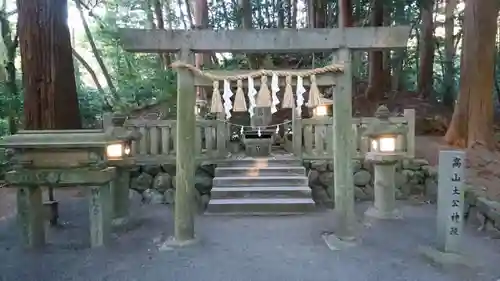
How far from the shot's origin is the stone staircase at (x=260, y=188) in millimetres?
7652

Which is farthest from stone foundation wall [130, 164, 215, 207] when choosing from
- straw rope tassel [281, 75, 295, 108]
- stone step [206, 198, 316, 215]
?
straw rope tassel [281, 75, 295, 108]

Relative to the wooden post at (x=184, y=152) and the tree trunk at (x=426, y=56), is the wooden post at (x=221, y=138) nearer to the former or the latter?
the wooden post at (x=184, y=152)

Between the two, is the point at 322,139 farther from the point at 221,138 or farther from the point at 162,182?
the point at 162,182

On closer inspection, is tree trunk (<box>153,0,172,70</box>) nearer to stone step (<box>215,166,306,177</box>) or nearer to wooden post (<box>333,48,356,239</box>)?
stone step (<box>215,166,306,177</box>)

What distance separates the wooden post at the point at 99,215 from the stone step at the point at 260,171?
345cm

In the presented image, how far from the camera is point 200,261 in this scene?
5004 millimetres

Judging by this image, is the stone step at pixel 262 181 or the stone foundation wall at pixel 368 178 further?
the stone foundation wall at pixel 368 178

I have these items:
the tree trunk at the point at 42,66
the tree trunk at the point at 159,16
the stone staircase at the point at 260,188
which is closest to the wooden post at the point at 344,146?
the stone staircase at the point at 260,188

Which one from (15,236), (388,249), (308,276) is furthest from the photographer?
(15,236)

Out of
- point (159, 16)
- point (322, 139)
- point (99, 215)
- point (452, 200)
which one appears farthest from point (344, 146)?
point (159, 16)

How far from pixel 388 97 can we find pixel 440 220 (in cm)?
1073

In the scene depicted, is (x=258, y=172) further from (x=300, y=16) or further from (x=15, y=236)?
(x=300, y=16)

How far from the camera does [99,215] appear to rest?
17.9 ft

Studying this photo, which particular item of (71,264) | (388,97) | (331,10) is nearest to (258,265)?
(71,264)
